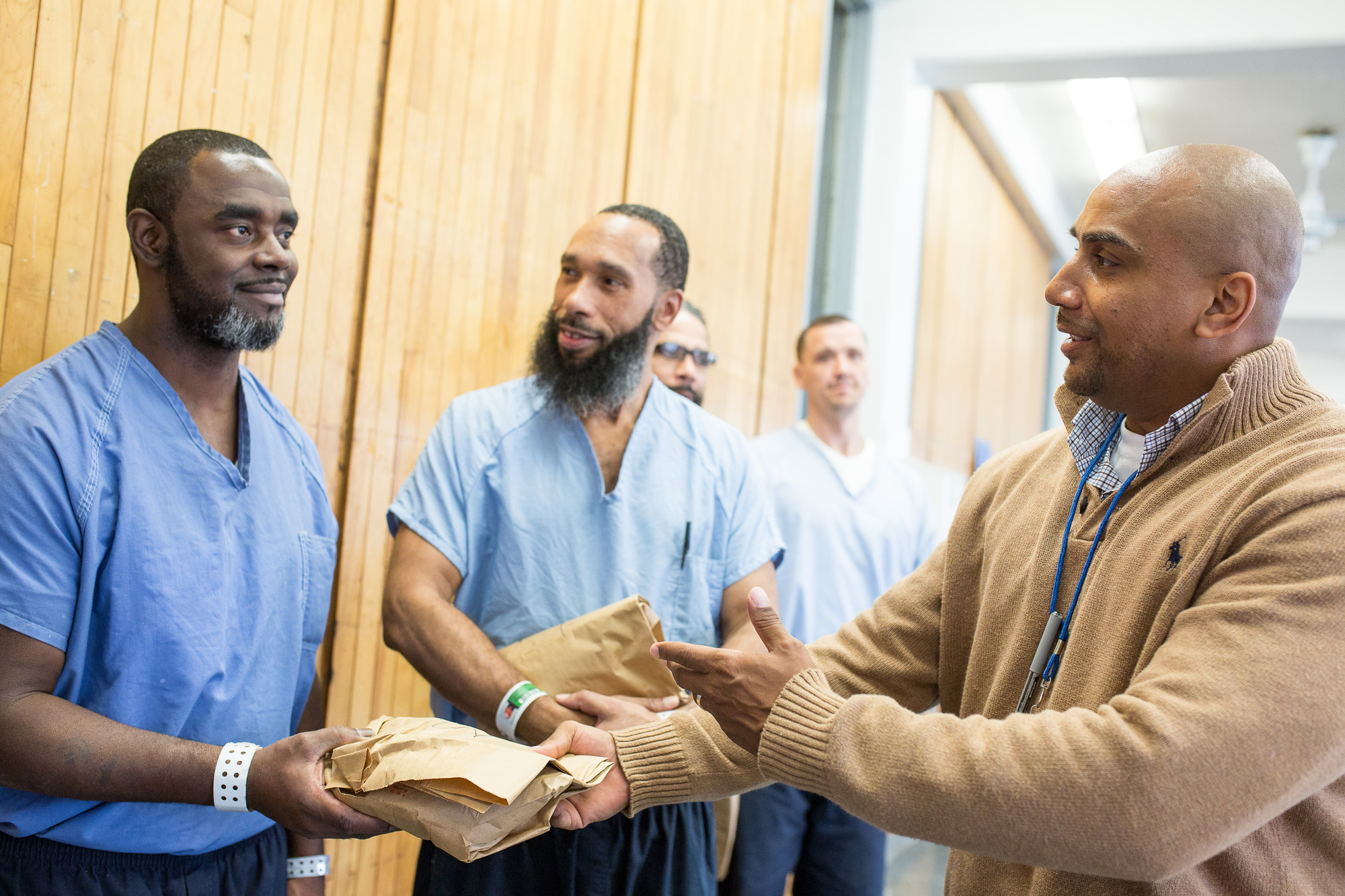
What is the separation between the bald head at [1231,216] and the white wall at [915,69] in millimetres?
4430

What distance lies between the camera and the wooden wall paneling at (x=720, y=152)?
4.09 metres

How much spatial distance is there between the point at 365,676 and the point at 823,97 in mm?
4420

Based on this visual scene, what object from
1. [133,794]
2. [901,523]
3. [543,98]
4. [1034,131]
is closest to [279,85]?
[543,98]

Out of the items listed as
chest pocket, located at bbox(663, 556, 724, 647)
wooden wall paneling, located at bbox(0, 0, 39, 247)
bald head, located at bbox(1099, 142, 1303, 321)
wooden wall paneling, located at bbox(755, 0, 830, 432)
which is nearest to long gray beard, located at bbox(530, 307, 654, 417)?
chest pocket, located at bbox(663, 556, 724, 647)

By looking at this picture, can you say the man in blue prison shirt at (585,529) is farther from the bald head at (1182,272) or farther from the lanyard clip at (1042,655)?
the bald head at (1182,272)

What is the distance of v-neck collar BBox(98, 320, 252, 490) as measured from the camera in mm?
1849

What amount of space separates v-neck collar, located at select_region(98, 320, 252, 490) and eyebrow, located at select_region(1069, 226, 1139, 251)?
1.51 meters

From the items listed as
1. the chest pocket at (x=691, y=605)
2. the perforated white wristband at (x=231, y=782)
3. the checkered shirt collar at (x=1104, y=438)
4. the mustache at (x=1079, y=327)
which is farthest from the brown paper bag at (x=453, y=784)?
the mustache at (x=1079, y=327)

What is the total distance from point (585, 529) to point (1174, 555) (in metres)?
1.31

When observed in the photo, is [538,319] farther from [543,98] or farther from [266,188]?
[266,188]

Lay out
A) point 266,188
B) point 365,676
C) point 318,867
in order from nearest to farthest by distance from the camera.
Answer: point 266,188, point 318,867, point 365,676

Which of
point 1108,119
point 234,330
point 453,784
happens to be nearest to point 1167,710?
point 453,784

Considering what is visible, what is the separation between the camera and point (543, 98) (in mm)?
3463

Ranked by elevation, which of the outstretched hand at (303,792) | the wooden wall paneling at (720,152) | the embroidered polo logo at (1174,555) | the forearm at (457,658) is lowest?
the outstretched hand at (303,792)
